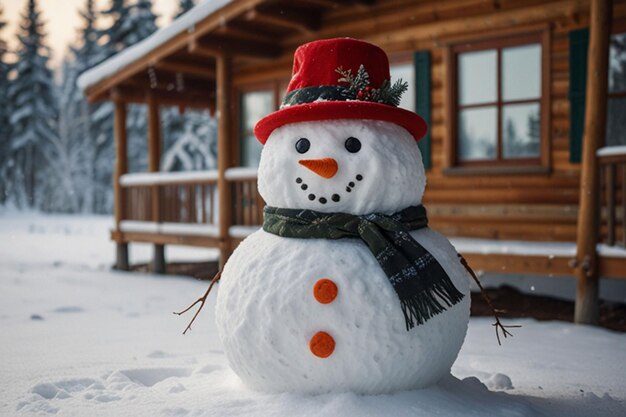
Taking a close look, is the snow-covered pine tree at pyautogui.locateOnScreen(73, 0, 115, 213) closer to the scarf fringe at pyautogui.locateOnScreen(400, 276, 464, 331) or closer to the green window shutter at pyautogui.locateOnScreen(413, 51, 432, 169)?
the green window shutter at pyautogui.locateOnScreen(413, 51, 432, 169)

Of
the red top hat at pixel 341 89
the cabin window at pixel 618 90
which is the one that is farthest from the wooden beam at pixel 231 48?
the red top hat at pixel 341 89

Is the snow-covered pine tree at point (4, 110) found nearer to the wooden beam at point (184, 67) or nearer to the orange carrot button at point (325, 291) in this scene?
the wooden beam at point (184, 67)

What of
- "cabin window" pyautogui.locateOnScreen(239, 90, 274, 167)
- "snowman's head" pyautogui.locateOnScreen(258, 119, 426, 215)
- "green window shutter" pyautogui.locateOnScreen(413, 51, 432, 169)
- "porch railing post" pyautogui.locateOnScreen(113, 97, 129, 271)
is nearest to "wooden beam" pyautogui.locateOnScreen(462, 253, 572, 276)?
"green window shutter" pyautogui.locateOnScreen(413, 51, 432, 169)

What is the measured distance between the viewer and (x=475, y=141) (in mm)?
7445

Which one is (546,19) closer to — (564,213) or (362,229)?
(564,213)

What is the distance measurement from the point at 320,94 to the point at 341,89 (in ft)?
0.34

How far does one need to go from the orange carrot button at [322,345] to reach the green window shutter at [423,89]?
5398mm

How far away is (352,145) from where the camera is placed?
2756mm

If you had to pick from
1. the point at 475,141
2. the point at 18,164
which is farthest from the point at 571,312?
the point at 18,164

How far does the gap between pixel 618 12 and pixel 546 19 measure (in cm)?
73

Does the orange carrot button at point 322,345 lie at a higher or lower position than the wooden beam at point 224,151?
lower

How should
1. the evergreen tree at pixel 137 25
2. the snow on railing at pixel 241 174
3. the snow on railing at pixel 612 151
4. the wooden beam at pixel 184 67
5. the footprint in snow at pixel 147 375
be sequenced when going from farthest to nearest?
the evergreen tree at pixel 137 25, the wooden beam at pixel 184 67, the snow on railing at pixel 241 174, the snow on railing at pixel 612 151, the footprint in snow at pixel 147 375

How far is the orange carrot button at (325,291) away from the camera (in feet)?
8.25

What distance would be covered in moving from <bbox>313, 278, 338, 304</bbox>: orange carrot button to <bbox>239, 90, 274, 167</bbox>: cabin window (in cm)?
746
